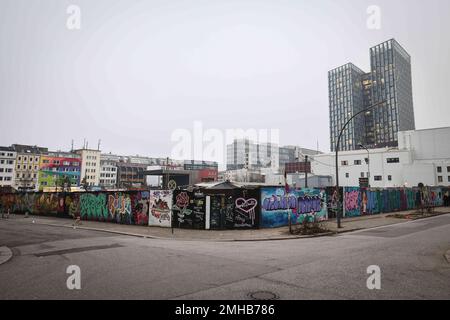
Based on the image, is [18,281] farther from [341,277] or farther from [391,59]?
[391,59]

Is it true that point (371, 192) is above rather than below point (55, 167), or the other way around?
below

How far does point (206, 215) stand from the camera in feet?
62.1

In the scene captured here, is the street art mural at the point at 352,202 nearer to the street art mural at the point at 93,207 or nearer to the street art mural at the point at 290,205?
the street art mural at the point at 290,205

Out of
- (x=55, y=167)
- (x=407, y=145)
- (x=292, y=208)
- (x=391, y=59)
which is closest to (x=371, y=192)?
(x=292, y=208)

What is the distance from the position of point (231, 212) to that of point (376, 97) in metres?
168

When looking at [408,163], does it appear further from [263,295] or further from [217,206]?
[263,295]

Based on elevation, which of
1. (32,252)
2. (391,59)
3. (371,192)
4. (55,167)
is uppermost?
(391,59)

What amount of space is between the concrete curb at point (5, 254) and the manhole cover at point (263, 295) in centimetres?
844

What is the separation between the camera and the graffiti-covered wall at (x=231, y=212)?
18.9 meters

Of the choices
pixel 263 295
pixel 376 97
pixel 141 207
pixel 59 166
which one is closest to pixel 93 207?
pixel 141 207

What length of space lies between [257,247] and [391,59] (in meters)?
173

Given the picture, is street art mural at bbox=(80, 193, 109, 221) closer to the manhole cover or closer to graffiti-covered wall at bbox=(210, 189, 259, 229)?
graffiti-covered wall at bbox=(210, 189, 259, 229)

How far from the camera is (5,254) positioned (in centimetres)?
1047
